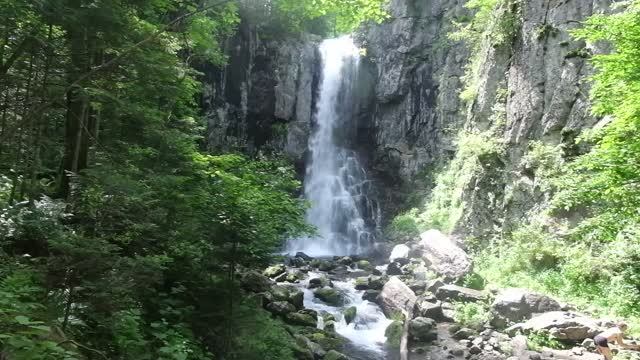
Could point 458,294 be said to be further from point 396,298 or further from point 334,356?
point 334,356

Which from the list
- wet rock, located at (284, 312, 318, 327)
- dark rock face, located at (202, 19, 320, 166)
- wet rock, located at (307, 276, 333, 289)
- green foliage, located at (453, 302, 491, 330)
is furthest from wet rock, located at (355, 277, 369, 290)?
dark rock face, located at (202, 19, 320, 166)

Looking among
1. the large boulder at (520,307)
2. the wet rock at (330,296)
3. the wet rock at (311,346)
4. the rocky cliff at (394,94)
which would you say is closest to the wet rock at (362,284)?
the wet rock at (330,296)

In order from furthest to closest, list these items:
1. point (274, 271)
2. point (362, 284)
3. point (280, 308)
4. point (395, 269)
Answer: point (395, 269) → point (274, 271) → point (362, 284) → point (280, 308)

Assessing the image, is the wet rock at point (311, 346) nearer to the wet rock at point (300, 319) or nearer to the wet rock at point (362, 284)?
the wet rock at point (300, 319)

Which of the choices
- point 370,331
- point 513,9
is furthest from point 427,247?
point 513,9

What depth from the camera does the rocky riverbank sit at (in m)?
10.1

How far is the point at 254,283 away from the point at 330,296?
4.46 meters

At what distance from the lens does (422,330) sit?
11.5m

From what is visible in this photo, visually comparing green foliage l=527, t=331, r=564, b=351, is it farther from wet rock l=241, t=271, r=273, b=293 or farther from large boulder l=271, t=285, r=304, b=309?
wet rock l=241, t=271, r=273, b=293

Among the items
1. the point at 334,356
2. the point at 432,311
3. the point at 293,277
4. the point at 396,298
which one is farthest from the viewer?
the point at 293,277

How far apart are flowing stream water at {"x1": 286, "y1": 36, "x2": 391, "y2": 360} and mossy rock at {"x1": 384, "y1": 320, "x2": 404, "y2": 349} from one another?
37.1 ft

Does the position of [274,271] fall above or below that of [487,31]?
below

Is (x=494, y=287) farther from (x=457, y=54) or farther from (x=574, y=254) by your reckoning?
(x=457, y=54)

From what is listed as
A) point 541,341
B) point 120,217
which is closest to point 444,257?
point 541,341
